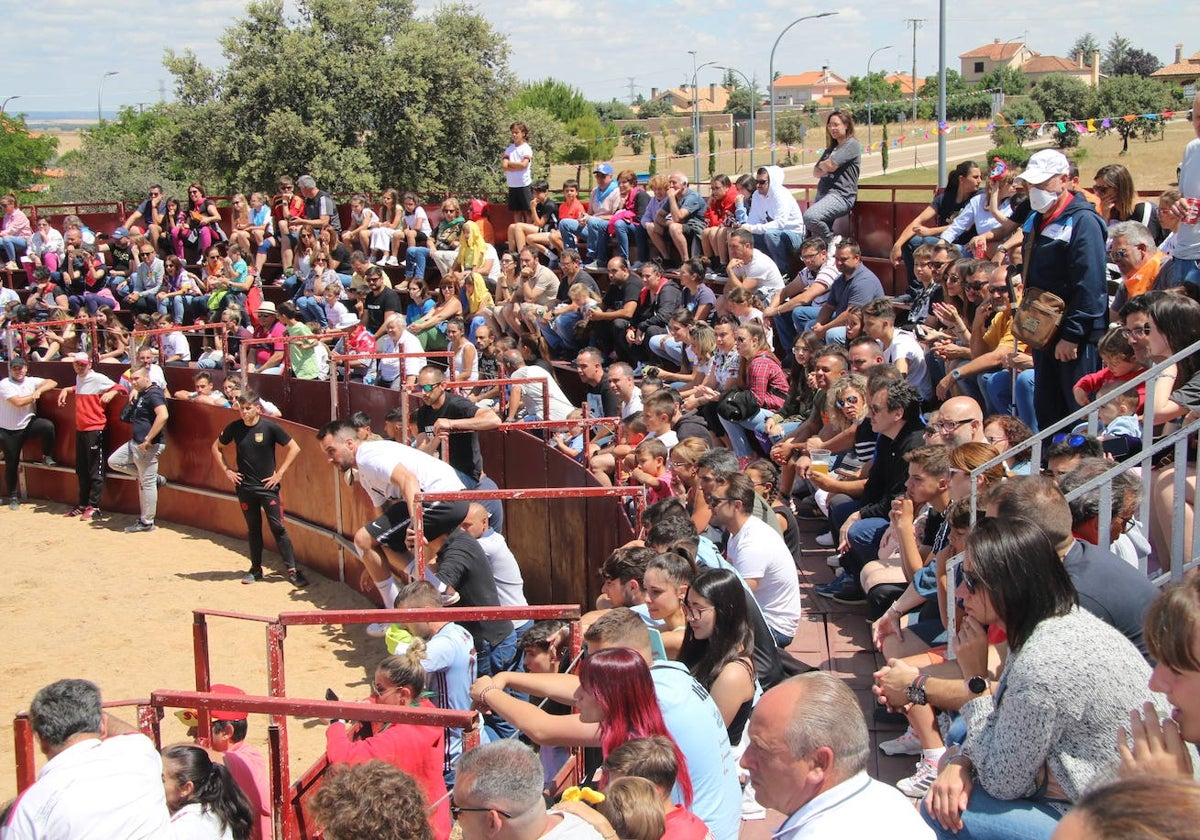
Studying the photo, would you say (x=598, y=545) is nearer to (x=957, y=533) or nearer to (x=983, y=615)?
(x=957, y=533)

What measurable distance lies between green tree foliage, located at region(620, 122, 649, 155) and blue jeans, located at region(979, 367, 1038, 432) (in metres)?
75.4

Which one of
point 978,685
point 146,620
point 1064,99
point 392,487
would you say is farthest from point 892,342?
point 1064,99

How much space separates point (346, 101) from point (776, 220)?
88.1 ft

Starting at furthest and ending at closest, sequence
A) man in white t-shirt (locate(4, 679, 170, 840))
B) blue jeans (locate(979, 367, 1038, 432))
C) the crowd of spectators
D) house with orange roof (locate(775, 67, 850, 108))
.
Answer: house with orange roof (locate(775, 67, 850, 108)) → blue jeans (locate(979, 367, 1038, 432)) → man in white t-shirt (locate(4, 679, 170, 840)) → the crowd of spectators

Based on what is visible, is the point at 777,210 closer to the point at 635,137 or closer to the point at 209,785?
the point at 209,785

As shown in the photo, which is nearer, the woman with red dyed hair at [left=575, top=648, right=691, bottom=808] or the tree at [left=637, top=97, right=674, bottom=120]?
the woman with red dyed hair at [left=575, top=648, right=691, bottom=808]

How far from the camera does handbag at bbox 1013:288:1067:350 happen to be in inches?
294

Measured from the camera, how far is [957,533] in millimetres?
5621

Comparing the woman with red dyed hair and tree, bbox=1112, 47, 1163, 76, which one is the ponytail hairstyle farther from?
tree, bbox=1112, 47, 1163, 76

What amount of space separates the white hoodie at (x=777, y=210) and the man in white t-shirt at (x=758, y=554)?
7.08 meters

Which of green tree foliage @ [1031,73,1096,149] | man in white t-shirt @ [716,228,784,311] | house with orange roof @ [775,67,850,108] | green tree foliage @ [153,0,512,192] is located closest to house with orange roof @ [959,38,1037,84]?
house with orange roof @ [775,67,850,108]

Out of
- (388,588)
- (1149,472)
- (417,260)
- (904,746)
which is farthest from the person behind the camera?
(417,260)

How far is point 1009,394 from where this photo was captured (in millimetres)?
8578

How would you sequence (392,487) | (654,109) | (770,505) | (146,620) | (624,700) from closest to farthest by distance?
(624,700)
(770,505)
(392,487)
(146,620)
(654,109)
